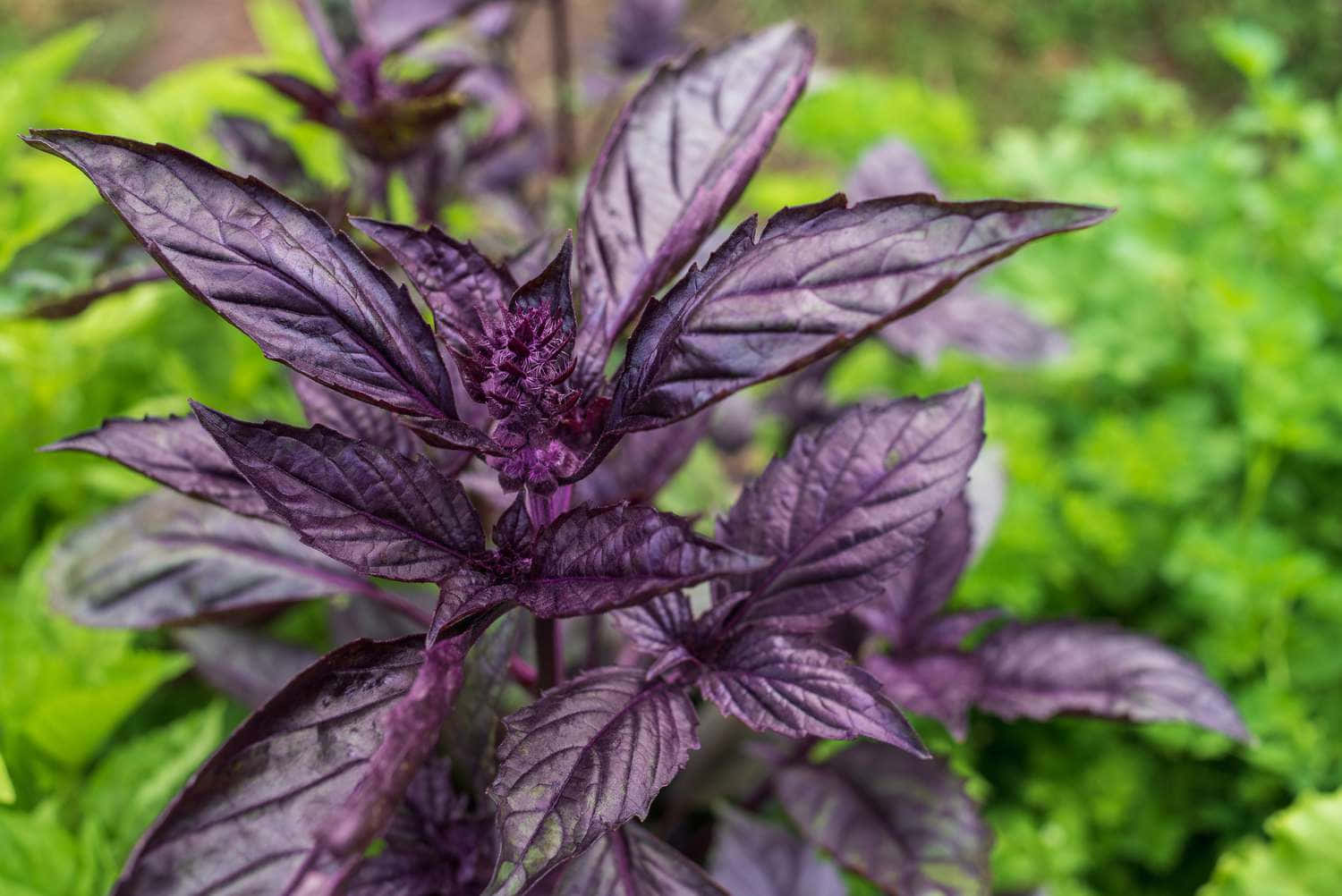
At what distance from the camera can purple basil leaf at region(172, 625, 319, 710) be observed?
865 millimetres

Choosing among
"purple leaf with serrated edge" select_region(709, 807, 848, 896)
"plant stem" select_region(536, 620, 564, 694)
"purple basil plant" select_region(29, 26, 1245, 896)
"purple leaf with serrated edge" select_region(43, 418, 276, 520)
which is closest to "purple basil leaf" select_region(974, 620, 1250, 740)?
"purple basil plant" select_region(29, 26, 1245, 896)

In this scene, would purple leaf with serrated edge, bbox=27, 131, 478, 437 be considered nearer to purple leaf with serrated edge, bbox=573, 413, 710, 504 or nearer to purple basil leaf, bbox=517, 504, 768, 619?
purple basil leaf, bbox=517, 504, 768, 619

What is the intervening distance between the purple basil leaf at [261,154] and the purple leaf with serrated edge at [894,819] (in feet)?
2.32

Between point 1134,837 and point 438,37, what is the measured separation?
1374 millimetres

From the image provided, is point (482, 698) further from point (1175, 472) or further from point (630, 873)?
point (1175, 472)

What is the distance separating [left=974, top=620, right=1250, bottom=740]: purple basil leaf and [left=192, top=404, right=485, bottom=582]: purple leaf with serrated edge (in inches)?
17.9

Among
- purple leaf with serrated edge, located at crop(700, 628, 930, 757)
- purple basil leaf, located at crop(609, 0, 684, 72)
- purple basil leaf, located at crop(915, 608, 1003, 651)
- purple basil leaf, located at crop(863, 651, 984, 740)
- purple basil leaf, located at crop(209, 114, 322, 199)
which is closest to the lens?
purple leaf with serrated edge, located at crop(700, 628, 930, 757)

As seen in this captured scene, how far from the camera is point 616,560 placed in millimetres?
505

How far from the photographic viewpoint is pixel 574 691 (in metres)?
0.57

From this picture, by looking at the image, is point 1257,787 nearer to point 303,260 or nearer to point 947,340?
point 947,340

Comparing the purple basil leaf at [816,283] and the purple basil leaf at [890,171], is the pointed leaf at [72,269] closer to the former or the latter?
the purple basil leaf at [816,283]

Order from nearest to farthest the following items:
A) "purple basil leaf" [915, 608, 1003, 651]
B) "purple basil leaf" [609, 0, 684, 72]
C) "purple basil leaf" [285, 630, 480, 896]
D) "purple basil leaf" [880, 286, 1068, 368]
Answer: "purple basil leaf" [285, 630, 480, 896], "purple basil leaf" [915, 608, 1003, 651], "purple basil leaf" [880, 286, 1068, 368], "purple basil leaf" [609, 0, 684, 72]

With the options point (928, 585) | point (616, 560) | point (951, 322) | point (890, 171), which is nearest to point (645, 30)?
point (890, 171)

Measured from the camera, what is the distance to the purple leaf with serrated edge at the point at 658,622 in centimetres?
63
